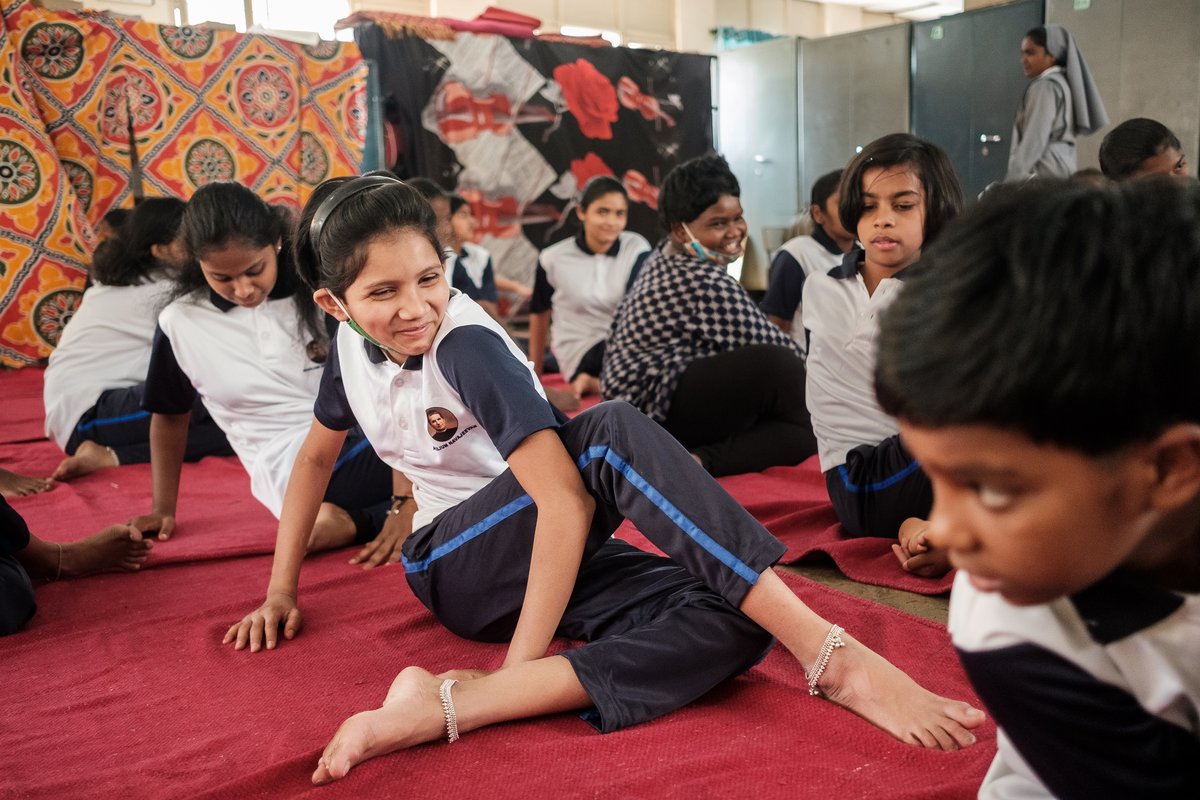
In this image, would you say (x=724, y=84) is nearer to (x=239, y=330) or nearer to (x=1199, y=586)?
(x=239, y=330)

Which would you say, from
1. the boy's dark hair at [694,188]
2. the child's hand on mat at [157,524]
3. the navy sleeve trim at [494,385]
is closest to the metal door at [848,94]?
the boy's dark hair at [694,188]

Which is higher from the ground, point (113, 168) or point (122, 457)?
point (113, 168)

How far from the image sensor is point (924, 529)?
1.74 metres

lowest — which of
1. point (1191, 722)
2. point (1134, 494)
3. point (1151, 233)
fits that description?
point (1191, 722)

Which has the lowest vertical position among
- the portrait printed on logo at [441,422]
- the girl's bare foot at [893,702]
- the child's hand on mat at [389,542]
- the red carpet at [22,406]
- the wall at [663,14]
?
the red carpet at [22,406]

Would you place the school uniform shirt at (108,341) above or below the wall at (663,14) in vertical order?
below

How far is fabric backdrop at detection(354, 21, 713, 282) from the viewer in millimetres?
5816

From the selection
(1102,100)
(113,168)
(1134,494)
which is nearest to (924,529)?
(1134,494)

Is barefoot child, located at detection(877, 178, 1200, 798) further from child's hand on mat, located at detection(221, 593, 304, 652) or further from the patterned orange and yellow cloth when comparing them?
the patterned orange and yellow cloth

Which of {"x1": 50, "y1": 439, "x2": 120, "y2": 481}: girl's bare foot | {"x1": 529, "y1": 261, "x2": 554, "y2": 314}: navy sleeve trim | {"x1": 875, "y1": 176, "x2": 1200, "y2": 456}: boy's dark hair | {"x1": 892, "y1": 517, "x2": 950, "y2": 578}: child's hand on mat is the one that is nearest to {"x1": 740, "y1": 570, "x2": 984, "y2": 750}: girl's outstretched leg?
{"x1": 892, "y1": 517, "x2": 950, "y2": 578}: child's hand on mat

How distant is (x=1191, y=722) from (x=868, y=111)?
22.4 ft

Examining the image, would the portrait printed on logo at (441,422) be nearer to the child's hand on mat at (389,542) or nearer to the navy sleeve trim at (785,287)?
the child's hand on mat at (389,542)

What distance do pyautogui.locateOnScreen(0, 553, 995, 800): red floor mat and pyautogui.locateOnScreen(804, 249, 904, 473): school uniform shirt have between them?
0.40 m

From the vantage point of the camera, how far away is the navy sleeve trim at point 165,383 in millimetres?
2115
